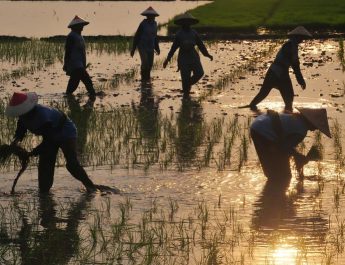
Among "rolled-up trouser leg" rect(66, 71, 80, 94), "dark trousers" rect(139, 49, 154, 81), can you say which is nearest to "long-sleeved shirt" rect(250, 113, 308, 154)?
"rolled-up trouser leg" rect(66, 71, 80, 94)

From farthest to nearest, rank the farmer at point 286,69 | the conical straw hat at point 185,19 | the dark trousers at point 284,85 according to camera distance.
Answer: the conical straw hat at point 185,19 → the dark trousers at point 284,85 → the farmer at point 286,69

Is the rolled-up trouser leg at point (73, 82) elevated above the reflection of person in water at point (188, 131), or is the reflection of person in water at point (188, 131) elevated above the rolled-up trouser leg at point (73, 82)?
the rolled-up trouser leg at point (73, 82)

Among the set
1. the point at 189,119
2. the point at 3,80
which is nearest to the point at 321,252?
the point at 189,119

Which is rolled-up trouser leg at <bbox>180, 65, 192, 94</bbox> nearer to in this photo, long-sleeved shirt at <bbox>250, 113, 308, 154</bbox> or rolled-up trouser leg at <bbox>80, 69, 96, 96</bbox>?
rolled-up trouser leg at <bbox>80, 69, 96, 96</bbox>

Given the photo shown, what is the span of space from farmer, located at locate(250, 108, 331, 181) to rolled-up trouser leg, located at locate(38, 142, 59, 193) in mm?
1669

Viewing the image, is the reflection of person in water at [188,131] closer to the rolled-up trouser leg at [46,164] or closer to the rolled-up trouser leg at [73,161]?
the rolled-up trouser leg at [73,161]

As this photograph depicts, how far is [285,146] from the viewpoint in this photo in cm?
812

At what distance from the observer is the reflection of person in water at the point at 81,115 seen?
425 inches

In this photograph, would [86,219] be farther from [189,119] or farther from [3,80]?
[3,80]

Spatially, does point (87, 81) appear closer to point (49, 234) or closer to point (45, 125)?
point (45, 125)

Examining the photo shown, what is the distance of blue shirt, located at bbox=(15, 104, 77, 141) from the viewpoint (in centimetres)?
779

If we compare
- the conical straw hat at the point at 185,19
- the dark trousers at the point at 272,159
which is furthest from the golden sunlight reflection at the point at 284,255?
the conical straw hat at the point at 185,19

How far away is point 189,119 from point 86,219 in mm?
5116

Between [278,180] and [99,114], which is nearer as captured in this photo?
[278,180]
